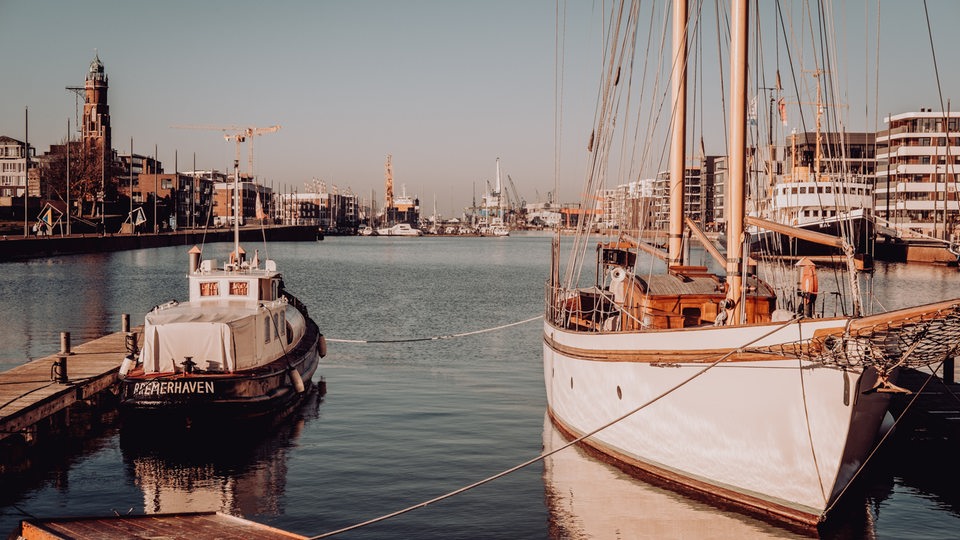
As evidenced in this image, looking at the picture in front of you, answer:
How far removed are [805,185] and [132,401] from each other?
122m

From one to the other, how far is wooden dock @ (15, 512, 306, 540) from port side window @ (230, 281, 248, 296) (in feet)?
54.4

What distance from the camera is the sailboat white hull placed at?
16.2 meters

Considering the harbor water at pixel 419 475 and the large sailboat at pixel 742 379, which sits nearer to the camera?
the large sailboat at pixel 742 379

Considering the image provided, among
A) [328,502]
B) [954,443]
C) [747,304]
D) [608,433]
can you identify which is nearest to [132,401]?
[328,502]

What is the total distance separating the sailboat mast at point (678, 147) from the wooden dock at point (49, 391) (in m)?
18.7

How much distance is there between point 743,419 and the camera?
17344 mm

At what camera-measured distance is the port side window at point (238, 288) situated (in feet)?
103

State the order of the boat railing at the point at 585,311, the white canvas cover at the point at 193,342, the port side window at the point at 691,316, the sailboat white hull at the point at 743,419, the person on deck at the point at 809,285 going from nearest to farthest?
the sailboat white hull at the point at 743,419, the person on deck at the point at 809,285, the port side window at the point at 691,316, the boat railing at the point at 585,311, the white canvas cover at the point at 193,342

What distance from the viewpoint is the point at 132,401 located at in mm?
25312

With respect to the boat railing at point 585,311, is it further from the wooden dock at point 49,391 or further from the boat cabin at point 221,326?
the wooden dock at point 49,391

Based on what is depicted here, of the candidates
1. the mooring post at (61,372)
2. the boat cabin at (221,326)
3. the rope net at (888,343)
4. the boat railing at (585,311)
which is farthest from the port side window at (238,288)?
the rope net at (888,343)

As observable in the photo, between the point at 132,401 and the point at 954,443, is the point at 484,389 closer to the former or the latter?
the point at 132,401

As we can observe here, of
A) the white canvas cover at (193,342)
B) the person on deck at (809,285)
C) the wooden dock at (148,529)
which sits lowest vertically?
the wooden dock at (148,529)

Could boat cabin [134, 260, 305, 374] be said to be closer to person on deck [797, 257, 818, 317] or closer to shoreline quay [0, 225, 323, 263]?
person on deck [797, 257, 818, 317]
